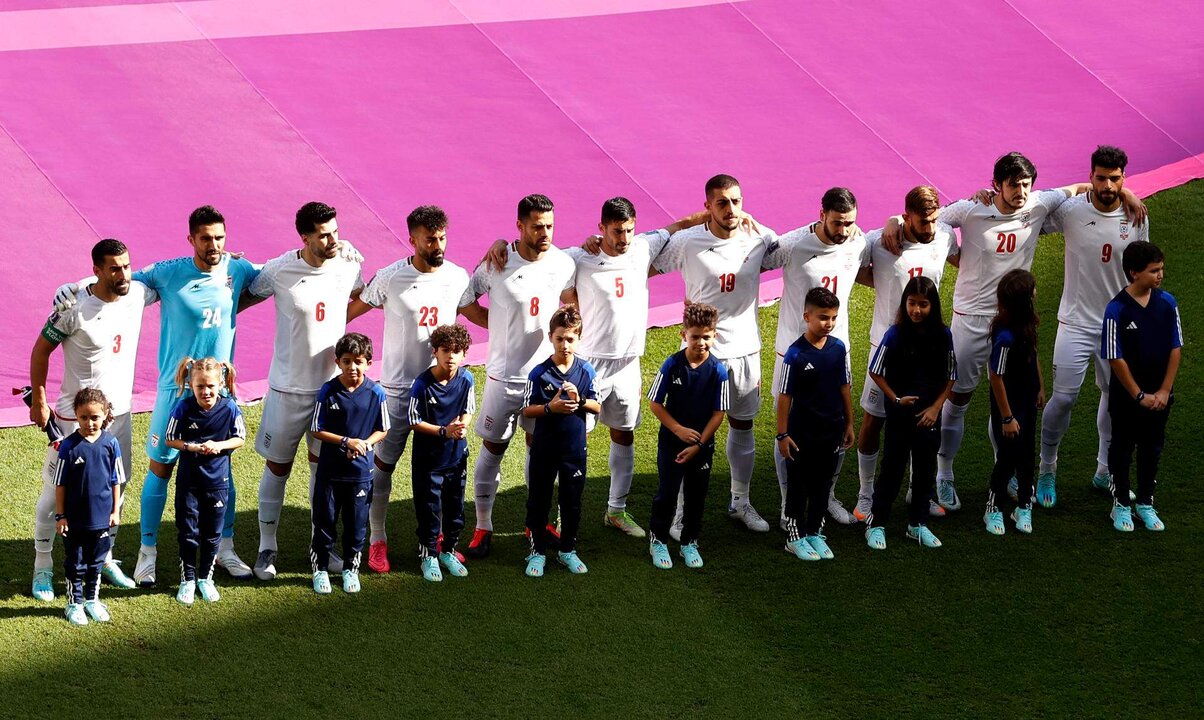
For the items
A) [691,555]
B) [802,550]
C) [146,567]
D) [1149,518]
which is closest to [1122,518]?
[1149,518]

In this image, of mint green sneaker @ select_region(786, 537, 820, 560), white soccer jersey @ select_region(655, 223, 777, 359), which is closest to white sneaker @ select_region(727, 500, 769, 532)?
mint green sneaker @ select_region(786, 537, 820, 560)

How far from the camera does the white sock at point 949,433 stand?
27.6 feet

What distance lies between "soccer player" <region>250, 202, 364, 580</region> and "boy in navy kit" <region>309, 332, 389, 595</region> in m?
0.19

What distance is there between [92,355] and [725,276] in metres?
3.23

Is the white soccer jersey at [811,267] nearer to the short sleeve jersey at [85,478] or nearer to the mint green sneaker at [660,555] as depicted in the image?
the mint green sneaker at [660,555]

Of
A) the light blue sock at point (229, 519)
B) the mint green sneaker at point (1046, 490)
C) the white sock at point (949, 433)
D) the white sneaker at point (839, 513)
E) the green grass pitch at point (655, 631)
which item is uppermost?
the white sock at point (949, 433)

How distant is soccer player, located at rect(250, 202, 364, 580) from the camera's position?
7289 millimetres

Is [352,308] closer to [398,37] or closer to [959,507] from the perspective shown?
[959,507]

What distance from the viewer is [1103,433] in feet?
28.4

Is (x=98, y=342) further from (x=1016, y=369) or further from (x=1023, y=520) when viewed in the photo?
(x=1023, y=520)

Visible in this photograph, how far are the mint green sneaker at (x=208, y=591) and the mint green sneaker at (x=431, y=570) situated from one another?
1.01 meters

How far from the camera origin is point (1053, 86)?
14812 millimetres

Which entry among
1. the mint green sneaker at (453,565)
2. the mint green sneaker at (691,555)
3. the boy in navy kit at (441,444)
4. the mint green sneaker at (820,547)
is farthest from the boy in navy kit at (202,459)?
the mint green sneaker at (820,547)

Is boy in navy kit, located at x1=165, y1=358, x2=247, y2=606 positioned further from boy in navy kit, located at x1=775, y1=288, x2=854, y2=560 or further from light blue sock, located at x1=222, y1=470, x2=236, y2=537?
boy in navy kit, located at x1=775, y1=288, x2=854, y2=560
